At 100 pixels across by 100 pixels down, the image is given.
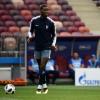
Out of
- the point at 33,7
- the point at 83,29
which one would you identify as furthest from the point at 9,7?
the point at 83,29

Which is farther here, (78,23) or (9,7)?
(9,7)

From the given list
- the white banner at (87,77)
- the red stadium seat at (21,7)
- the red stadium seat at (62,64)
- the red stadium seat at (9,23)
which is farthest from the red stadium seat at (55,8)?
the white banner at (87,77)

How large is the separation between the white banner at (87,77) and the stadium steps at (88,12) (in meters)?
6.04

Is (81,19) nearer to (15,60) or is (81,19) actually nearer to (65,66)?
(65,66)

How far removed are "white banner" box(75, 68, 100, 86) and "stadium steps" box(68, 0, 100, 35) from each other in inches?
238

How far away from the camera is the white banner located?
18188 millimetres

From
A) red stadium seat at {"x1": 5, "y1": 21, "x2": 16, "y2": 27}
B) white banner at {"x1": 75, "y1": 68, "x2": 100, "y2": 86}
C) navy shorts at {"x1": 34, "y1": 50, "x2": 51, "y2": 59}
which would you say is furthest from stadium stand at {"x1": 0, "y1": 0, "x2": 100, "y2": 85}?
navy shorts at {"x1": 34, "y1": 50, "x2": 51, "y2": 59}

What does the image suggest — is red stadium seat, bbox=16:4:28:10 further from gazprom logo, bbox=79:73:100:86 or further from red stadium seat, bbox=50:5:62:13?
gazprom logo, bbox=79:73:100:86

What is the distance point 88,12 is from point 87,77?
26.7ft

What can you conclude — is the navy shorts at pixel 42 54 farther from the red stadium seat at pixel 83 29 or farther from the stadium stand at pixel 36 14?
the red stadium seat at pixel 83 29

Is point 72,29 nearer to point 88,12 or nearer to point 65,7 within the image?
point 65,7

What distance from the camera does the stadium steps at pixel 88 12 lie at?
24.8 meters

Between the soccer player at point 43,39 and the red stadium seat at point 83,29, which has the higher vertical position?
the soccer player at point 43,39

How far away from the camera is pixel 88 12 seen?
1017 inches
